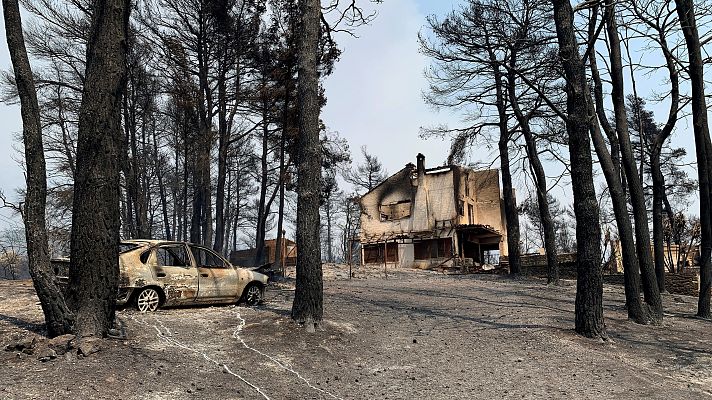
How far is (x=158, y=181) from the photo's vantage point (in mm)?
32625

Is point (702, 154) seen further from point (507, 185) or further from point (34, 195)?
point (34, 195)

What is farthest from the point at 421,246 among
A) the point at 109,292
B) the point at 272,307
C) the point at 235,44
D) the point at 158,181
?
the point at 109,292

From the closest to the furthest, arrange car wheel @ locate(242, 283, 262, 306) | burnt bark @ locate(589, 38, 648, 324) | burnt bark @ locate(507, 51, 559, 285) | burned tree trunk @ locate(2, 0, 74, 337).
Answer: burned tree trunk @ locate(2, 0, 74, 337) → car wheel @ locate(242, 283, 262, 306) → burnt bark @ locate(589, 38, 648, 324) → burnt bark @ locate(507, 51, 559, 285)

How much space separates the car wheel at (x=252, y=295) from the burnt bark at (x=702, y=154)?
10.5 m

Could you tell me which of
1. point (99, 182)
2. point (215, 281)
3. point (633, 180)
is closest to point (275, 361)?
point (99, 182)

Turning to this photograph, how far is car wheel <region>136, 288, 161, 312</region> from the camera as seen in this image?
32.5 feet

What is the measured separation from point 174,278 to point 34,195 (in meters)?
3.69

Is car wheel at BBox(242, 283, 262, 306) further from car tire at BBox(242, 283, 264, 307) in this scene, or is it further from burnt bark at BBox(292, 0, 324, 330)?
burnt bark at BBox(292, 0, 324, 330)

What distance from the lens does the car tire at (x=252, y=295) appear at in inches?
475

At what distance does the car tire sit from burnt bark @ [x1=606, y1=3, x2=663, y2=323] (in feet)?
28.4

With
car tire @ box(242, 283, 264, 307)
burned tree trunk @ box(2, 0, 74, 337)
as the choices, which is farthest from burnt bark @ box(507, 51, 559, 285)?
burned tree trunk @ box(2, 0, 74, 337)

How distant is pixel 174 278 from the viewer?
10.5m

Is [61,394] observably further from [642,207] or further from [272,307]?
[642,207]

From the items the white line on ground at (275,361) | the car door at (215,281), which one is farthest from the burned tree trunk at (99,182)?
the car door at (215,281)
